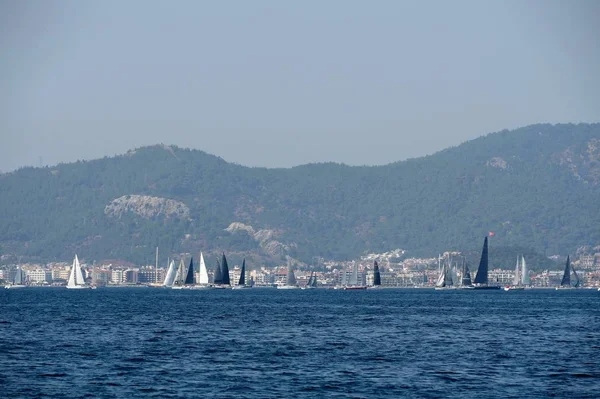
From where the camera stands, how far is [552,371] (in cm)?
6244

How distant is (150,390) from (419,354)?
21.9 metres

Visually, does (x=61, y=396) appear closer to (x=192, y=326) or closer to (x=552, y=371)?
(x=552, y=371)

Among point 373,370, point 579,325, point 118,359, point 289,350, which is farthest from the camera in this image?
point 579,325

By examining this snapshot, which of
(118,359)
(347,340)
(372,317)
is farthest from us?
(372,317)

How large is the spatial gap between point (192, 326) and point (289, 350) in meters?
26.8

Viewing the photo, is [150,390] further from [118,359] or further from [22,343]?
[22,343]

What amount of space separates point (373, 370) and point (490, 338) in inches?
994

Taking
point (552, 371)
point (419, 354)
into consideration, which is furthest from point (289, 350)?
point (552, 371)

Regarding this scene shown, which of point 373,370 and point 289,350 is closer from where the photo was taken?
point 373,370

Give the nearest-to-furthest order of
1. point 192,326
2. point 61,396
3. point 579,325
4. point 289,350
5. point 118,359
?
point 61,396
point 118,359
point 289,350
point 192,326
point 579,325

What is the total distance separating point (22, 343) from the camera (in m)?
77.8

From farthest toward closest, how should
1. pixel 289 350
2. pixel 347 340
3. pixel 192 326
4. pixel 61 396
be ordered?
pixel 192 326, pixel 347 340, pixel 289 350, pixel 61 396

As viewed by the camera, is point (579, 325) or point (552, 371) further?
point (579, 325)

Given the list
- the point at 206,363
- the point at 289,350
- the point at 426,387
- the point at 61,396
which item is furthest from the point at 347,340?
the point at 61,396
